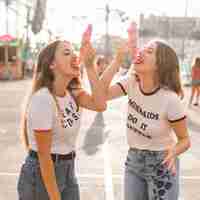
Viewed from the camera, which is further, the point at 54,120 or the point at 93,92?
the point at 93,92

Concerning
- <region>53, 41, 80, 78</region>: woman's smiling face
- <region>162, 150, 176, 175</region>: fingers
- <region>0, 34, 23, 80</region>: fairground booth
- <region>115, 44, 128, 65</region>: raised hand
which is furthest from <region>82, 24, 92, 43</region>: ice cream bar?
<region>0, 34, 23, 80</region>: fairground booth

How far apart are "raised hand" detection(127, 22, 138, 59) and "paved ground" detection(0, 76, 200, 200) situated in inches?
106

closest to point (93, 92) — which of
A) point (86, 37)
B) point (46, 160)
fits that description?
point (86, 37)

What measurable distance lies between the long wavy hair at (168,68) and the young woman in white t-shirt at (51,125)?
1.55 feet

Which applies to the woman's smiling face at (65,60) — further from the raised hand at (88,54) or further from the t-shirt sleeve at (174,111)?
the t-shirt sleeve at (174,111)

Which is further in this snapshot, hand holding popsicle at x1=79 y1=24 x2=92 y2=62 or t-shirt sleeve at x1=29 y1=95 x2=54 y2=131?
hand holding popsicle at x1=79 y1=24 x2=92 y2=62

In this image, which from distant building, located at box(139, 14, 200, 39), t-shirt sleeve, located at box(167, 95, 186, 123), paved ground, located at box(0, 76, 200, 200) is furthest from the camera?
distant building, located at box(139, 14, 200, 39)

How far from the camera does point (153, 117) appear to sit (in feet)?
10.5

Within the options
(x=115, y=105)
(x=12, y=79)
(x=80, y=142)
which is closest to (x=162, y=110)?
(x=80, y=142)

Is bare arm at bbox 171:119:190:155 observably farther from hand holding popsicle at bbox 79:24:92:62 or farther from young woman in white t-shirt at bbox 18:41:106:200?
hand holding popsicle at bbox 79:24:92:62

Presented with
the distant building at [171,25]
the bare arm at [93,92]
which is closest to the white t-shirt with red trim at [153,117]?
the bare arm at [93,92]

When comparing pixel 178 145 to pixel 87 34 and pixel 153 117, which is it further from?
pixel 87 34

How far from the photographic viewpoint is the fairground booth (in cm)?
2730

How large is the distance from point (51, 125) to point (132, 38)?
0.99m
